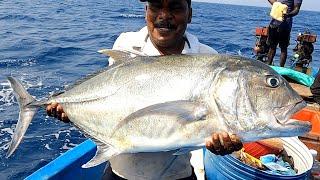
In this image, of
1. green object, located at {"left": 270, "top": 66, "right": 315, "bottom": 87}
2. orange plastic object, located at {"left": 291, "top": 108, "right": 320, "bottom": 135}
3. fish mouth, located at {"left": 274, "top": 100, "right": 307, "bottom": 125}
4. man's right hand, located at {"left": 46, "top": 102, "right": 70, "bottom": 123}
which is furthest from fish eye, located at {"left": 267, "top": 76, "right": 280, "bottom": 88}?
green object, located at {"left": 270, "top": 66, "right": 315, "bottom": 87}

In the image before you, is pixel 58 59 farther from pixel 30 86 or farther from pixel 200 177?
pixel 200 177

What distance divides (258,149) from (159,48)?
211cm

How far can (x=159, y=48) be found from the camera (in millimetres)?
3051

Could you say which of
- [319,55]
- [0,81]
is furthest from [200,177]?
[319,55]

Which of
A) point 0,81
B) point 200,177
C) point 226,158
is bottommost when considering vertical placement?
point 0,81

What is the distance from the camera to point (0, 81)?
1072 cm

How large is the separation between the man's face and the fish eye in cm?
88

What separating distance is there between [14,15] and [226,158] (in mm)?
26529

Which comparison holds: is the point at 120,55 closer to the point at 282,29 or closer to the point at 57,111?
the point at 57,111

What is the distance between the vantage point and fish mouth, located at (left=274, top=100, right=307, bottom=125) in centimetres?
222

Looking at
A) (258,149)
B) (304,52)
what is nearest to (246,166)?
(258,149)

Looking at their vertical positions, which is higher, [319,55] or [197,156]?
[197,156]

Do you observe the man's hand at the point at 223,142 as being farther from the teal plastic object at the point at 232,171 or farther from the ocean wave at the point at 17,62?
the ocean wave at the point at 17,62

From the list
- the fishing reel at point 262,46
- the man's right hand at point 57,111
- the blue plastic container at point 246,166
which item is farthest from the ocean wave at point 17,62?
the man's right hand at point 57,111
